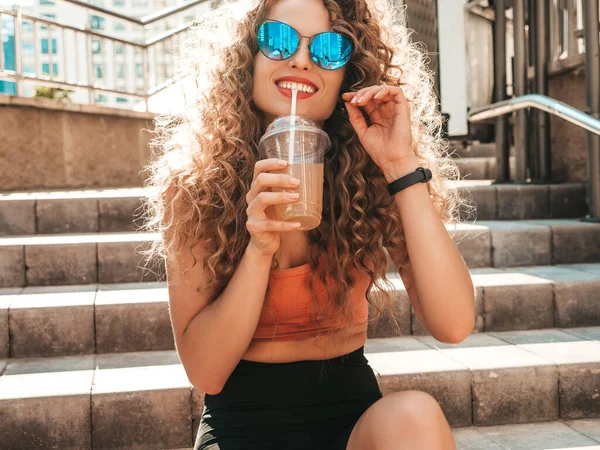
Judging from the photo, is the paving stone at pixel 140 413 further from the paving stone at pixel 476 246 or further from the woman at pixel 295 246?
the paving stone at pixel 476 246

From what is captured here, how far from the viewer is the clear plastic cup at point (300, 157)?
1398 mm

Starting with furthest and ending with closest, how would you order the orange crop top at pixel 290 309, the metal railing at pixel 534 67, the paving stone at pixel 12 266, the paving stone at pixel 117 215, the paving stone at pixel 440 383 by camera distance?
the metal railing at pixel 534 67 → the paving stone at pixel 117 215 → the paving stone at pixel 12 266 → the paving stone at pixel 440 383 → the orange crop top at pixel 290 309

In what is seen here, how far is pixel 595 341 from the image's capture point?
2.91 m

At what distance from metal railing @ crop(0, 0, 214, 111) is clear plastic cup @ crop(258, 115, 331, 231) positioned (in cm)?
465

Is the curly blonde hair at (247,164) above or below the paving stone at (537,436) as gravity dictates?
above

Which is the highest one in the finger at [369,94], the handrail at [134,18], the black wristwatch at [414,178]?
the handrail at [134,18]

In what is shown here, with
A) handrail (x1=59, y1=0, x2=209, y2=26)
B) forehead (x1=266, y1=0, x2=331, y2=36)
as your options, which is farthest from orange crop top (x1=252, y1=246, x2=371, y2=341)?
handrail (x1=59, y1=0, x2=209, y2=26)

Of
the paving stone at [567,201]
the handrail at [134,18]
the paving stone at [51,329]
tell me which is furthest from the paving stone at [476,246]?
the handrail at [134,18]

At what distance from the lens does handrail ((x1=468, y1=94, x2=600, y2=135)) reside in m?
3.53

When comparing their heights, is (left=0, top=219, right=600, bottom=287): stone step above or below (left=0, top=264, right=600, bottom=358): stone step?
above

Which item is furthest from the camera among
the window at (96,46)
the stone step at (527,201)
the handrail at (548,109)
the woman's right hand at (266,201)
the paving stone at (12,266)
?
the window at (96,46)

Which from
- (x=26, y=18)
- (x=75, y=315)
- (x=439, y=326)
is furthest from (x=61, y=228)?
(x=26, y=18)

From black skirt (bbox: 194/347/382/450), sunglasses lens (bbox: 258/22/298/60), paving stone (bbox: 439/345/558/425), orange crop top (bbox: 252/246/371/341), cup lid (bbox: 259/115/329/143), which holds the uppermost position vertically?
sunglasses lens (bbox: 258/22/298/60)

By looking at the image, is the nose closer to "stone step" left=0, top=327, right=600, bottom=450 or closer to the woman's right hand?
the woman's right hand
